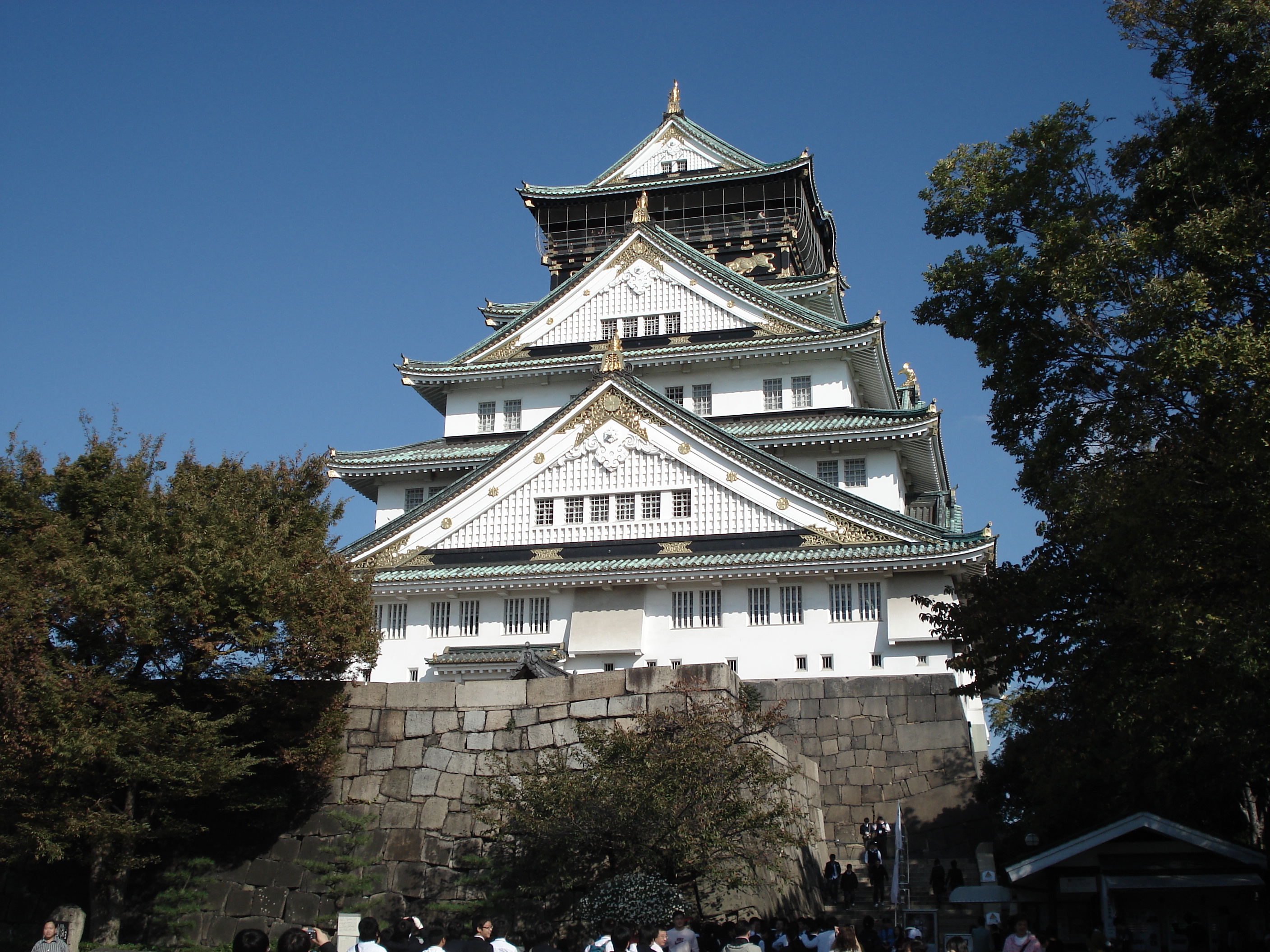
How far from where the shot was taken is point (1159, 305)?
46.2 feet

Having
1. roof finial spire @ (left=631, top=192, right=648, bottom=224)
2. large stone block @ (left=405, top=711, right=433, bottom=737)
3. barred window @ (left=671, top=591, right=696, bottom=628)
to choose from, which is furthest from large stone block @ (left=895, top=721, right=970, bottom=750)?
roof finial spire @ (left=631, top=192, right=648, bottom=224)

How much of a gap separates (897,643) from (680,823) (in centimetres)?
1450

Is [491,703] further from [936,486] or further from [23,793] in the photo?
[936,486]

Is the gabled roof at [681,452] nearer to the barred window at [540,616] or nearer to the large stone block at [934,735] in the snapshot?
the barred window at [540,616]

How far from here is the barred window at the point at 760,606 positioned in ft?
96.8

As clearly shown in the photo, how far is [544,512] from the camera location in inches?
1246

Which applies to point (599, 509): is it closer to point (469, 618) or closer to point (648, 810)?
point (469, 618)

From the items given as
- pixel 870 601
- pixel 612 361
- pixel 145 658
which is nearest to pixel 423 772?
pixel 145 658

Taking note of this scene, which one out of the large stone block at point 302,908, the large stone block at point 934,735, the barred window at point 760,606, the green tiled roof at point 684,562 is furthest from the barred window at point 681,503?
the large stone block at point 302,908

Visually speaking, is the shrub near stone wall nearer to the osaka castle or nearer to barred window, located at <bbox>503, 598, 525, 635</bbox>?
the osaka castle

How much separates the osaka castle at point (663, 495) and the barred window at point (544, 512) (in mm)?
59

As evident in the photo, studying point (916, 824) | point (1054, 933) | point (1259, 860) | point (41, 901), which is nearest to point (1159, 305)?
point (1259, 860)

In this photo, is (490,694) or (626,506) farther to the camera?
(626,506)

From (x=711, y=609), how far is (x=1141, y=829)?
1527cm
